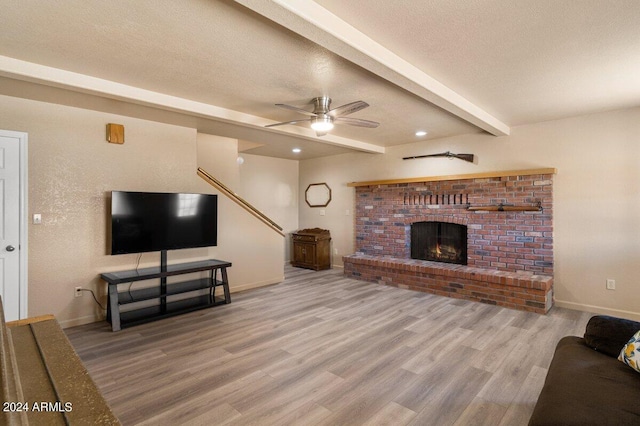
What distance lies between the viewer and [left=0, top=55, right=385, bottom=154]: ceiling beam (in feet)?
8.57

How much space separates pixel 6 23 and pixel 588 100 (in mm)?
5151

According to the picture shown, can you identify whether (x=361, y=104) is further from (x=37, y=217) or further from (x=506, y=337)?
(x=37, y=217)

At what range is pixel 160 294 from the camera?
12.9 ft

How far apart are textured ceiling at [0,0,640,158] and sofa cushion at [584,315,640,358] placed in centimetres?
188

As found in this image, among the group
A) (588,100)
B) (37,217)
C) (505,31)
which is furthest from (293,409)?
(588,100)

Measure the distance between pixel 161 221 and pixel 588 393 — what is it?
410 cm

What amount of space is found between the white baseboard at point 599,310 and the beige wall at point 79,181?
203 inches

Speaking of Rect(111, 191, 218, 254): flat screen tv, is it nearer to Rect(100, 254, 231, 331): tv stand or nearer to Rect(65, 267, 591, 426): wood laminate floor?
Rect(100, 254, 231, 331): tv stand

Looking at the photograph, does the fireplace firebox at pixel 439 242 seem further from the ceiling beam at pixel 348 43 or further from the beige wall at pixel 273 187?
the beige wall at pixel 273 187

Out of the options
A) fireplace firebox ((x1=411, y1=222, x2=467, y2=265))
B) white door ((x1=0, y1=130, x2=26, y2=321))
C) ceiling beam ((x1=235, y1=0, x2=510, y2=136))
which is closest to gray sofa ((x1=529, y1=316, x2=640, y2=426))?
ceiling beam ((x1=235, y1=0, x2=510, y2=136))

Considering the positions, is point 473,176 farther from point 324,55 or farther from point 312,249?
point 324,55

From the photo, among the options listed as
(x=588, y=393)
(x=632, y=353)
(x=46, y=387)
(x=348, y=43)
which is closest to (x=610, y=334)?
(x=632, y=353)

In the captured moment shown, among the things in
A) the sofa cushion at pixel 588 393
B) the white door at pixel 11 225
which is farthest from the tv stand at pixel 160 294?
the sofa cushion at pixel 588 393

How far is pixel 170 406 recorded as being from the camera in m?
2.16
